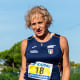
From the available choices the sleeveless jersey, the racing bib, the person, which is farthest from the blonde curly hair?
the racing bib

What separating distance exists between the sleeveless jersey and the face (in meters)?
0.15

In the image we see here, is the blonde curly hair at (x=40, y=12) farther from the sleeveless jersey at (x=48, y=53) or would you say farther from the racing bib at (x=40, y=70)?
the racing bib at (x=40, y=70)

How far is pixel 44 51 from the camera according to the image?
12.5ft

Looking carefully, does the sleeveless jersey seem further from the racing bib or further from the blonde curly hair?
the blonde curly hair

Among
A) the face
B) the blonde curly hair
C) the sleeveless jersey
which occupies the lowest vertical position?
the sleeveless jersey

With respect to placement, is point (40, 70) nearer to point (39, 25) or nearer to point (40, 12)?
point (39, 25)

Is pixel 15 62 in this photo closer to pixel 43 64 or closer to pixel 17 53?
pixel 17 53

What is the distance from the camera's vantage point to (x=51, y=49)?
379cm

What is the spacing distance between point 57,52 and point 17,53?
51.1 meters

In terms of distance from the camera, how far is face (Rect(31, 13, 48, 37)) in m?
3.73

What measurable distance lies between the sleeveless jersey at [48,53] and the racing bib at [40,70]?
0.04 m

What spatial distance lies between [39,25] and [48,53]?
0.37m

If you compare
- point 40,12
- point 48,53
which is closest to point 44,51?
point 48,53

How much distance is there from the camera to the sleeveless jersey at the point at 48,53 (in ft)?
12.3
